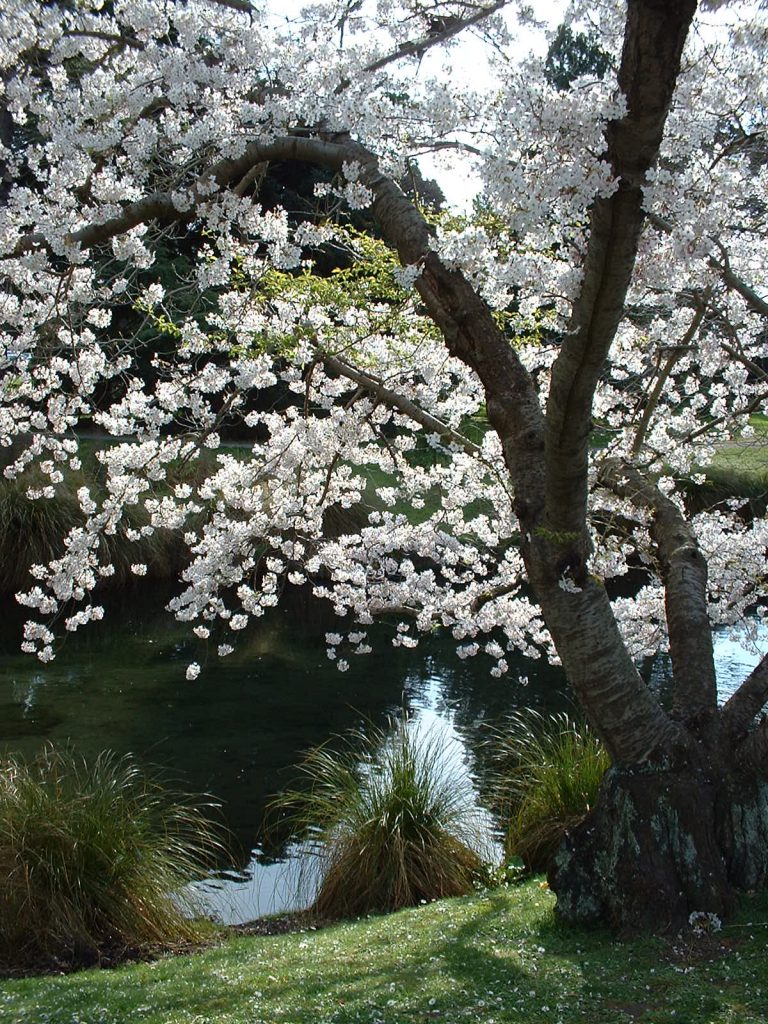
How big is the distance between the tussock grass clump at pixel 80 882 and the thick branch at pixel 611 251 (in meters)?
3.09

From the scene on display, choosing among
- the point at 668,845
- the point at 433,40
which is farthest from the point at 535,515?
the point at 433,40

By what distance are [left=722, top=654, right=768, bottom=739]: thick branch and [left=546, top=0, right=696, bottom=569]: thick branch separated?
1057 mm

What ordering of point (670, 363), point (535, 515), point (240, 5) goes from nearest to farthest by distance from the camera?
point (535, 515) < point (240, 5) < point (670, 363)

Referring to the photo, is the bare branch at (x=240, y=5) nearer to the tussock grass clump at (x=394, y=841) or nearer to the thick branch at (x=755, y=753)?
the thick branch at (x=755, y=753)

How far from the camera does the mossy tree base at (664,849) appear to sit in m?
3.86

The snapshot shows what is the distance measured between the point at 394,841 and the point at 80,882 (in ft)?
6.22

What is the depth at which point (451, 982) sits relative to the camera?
144 inches

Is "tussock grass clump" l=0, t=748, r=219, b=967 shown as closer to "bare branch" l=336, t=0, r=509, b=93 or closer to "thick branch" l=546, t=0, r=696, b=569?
"thick branch" l=546, t=0, r=696, b=569

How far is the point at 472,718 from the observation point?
10.1m

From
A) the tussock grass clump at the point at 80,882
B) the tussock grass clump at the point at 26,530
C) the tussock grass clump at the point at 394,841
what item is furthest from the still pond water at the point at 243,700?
the tussock grass clump at the point at 80,882

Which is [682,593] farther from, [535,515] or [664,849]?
[664,849]

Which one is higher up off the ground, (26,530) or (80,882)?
(26,530)

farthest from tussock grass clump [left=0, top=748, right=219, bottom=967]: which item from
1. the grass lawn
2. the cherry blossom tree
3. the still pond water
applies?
the cherry blossom tree

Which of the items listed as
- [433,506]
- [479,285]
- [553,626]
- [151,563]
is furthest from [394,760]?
[433,506]
